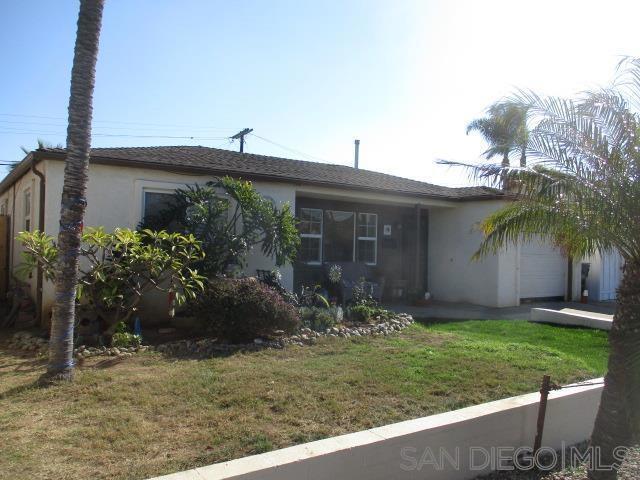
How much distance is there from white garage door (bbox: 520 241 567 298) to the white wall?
97 cm

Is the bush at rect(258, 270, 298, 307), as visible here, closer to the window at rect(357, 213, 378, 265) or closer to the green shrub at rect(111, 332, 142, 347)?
the green shrub at rect(111, 332, 142, 347)

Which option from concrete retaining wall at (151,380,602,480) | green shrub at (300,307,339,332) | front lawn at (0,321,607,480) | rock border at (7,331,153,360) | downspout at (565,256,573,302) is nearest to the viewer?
concrete retaining wall at (151,380,602,480)

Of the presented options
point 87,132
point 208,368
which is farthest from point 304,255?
point 87,132

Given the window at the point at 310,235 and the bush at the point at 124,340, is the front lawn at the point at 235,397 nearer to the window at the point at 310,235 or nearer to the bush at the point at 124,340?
the bush at the point at 124,340

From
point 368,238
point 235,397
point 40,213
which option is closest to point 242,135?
point 368,238

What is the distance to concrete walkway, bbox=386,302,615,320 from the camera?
11.6m

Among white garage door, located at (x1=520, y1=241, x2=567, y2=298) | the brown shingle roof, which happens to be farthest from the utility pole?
white garage door, located at (x1=520, y1=241, x2=567, y2=298)

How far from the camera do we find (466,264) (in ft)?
46.8

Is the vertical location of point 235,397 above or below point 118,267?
below

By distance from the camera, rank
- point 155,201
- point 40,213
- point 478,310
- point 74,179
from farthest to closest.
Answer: point 478,310 → point 155,201 → point 40,213 → point 74,179

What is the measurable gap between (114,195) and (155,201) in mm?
750

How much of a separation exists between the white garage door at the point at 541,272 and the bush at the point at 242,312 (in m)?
9.06

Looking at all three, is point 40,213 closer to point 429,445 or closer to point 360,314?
point 360,314

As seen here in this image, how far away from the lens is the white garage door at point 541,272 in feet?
47.9
